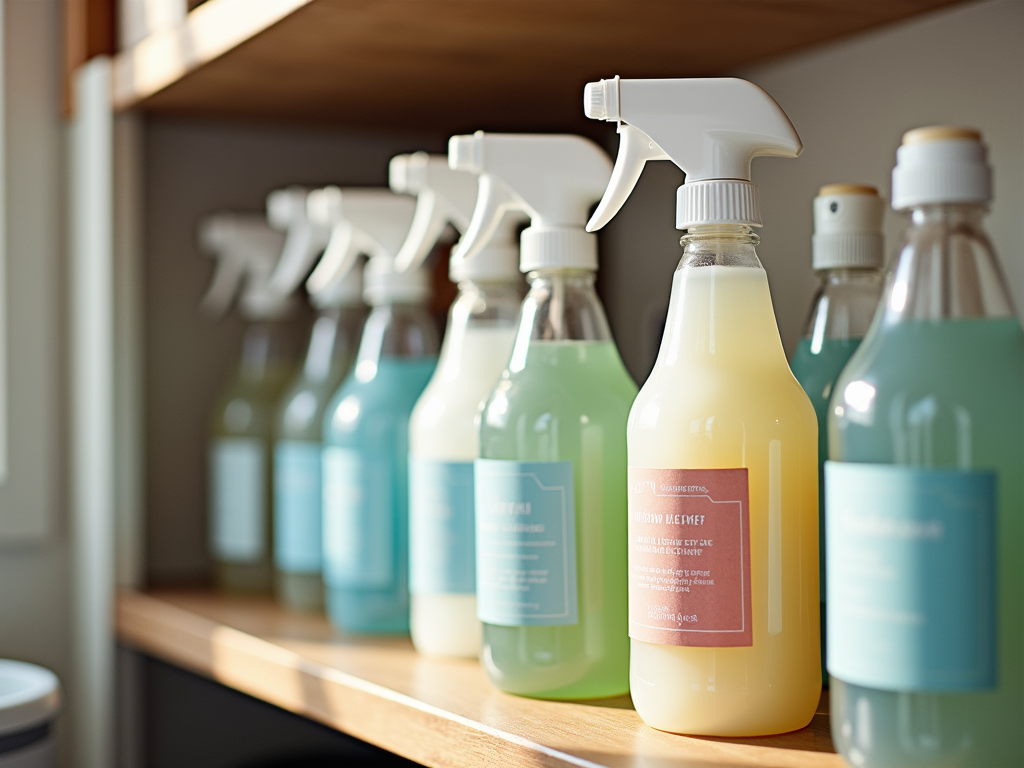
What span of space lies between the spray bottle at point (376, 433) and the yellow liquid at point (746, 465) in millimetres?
324

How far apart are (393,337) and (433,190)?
15cm

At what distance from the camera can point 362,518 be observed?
2.77ft

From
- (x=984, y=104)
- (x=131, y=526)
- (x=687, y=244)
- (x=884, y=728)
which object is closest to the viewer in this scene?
(x=884, y=728)

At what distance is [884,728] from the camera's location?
1.50 ft

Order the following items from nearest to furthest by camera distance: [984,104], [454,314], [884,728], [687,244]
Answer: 1. [884,728]
2. [687,244]
3. [984,104]
4. [454,314]

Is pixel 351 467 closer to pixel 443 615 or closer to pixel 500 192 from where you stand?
pixel 443 615

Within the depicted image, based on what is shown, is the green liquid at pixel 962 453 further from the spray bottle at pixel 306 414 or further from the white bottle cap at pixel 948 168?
the spray bottle at pixel 306 414

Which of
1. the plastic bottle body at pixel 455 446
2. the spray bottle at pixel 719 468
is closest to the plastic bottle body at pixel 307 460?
the plastic bottle body at pixel 455 446

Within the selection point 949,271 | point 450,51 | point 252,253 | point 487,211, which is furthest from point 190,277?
point 949,271

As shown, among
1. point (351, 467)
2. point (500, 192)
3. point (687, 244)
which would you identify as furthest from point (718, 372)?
point (351, 467)

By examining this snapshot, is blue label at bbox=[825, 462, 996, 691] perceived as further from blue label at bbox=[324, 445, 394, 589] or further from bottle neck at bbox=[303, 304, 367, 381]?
bottle neck at bbox=[303, 304, 367, 381]

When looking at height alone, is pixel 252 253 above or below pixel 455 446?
above

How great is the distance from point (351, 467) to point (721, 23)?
15.1 inches

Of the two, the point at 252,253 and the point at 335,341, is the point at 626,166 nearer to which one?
the point at 335,341
